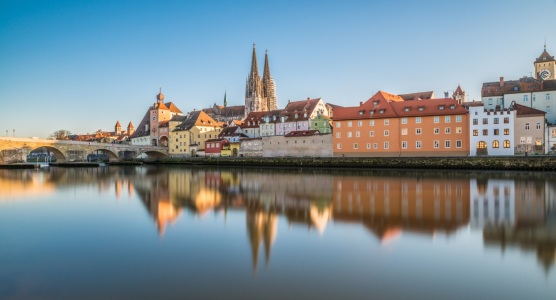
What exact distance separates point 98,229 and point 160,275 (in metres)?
5.70

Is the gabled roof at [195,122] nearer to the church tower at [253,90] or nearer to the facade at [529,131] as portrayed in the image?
the church tower at [253,90]

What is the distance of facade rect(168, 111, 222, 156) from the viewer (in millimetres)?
65750

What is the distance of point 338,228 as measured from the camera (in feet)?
36.7

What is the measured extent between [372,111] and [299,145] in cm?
1010

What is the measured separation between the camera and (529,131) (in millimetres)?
37688

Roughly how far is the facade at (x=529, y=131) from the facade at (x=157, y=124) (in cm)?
5559

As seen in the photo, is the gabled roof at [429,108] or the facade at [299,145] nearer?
Result: the gabled roof at [429,108]

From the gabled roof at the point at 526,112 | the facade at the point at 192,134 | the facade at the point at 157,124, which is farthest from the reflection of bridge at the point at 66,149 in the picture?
the gabled roof at the point at 526,112

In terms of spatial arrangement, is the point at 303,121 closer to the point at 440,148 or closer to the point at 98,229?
the point at 440,148

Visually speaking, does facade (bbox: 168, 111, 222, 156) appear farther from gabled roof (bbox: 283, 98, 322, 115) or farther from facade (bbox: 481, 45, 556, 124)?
facade (bbox: 481, 45, 556, 124)

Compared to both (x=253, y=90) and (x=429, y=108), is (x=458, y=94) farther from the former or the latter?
(x=253, y=90)

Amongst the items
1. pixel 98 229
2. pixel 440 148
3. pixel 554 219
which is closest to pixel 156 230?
pixel 98 229

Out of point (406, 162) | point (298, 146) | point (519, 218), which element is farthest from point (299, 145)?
point (519, 218)

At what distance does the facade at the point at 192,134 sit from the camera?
65750mm
